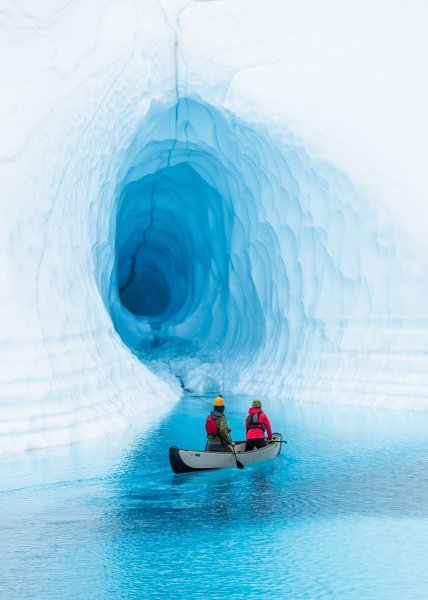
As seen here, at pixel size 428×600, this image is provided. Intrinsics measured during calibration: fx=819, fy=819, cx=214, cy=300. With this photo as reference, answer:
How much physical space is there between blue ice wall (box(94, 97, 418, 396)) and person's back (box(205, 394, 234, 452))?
527cm

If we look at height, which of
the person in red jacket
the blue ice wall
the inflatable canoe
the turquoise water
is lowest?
the turquoise water

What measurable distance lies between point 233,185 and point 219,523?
11.4m

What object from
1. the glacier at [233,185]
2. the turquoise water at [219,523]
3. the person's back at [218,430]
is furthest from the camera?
the glacier at [233,185]

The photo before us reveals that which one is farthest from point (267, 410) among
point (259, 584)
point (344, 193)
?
point (259, 584)

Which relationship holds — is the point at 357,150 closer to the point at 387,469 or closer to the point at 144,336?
the point at 387,469

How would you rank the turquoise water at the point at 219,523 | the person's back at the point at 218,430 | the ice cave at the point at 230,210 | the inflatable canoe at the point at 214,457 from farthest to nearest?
the ice cave at the point at 230,210 < the person's back at the point at 218,430 < the inflatable canoe at the point at 214,457 < the turquoise water at the point at 219,523

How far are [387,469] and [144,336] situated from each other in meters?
14.4

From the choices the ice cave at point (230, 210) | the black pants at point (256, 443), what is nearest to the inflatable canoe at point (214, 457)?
the black pants at point (256, 443)

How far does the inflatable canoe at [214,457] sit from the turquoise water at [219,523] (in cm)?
11

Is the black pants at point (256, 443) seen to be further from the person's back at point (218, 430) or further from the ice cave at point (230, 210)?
the ice cave at point (230, 210)

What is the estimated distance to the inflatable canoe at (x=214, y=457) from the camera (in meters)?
9.12

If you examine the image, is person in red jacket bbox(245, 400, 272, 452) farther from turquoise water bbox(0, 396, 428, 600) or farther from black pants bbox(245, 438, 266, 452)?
turquoise water bbox(0, 396, 428, 600)

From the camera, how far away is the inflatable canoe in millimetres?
9125

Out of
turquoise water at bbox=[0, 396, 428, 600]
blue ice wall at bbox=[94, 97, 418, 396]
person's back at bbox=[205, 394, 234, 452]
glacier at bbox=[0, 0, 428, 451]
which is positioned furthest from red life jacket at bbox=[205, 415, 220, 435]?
blue ice wall at bbox=[94, 97, 418, 396]
